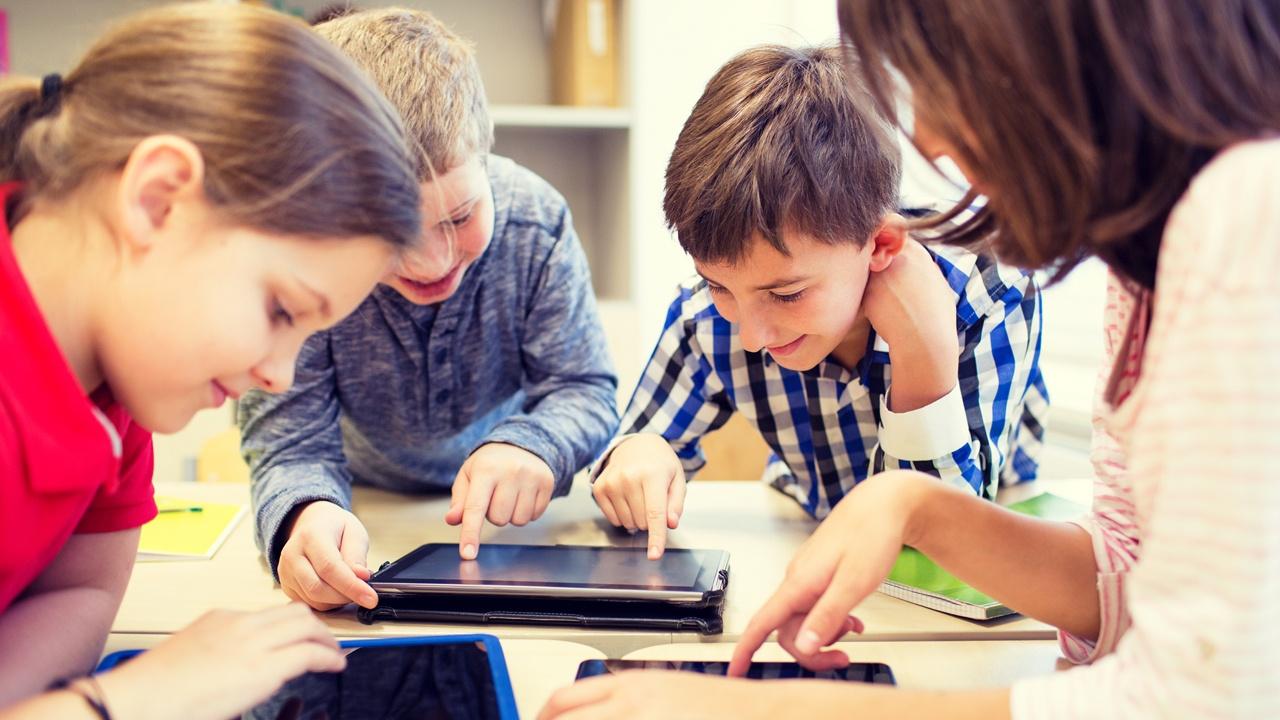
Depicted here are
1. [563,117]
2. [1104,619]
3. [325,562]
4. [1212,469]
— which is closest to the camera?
[1212,469]

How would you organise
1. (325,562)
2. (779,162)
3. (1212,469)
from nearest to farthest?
(1212,469)
(325,562)
(779,162)

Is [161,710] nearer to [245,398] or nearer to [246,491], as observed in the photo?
[245,398]

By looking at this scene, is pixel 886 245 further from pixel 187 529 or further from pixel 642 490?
pixel 187 529

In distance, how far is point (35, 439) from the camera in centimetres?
57

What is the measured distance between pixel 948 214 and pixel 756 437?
0.91m

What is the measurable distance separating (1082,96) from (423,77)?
0.71 metres

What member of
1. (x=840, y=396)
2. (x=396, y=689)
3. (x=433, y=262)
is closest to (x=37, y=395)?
(x=396, y=689)

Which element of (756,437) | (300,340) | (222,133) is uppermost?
(222,133)

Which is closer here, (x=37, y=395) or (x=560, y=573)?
(x=37, y=395)

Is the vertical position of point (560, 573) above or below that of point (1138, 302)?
below

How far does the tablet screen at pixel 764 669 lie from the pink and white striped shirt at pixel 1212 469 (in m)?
0.17

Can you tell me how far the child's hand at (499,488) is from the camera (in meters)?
0.98

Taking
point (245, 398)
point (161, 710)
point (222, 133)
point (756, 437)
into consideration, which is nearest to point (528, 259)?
point (245, 398)

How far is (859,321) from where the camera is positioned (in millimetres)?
1132
